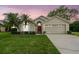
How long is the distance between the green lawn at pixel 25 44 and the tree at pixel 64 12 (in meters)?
0.77

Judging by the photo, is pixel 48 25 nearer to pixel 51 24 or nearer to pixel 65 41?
pixel 51 24

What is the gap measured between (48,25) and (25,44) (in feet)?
2.96

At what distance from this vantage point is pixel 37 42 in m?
8.09

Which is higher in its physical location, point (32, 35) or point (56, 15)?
point (56, 15)

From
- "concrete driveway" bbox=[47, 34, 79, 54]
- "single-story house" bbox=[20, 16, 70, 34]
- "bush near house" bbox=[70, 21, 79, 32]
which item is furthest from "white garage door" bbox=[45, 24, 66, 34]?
"bush near house" bbox=[70, 21, 79, 32]

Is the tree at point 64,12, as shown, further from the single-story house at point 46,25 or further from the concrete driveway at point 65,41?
the concrete driveway at point 65,41

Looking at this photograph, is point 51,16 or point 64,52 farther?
point 51,16

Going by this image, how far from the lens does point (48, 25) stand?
8172 millimetres

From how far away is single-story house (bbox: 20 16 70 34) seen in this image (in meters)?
8.12

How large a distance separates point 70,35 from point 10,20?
1834 millimetres

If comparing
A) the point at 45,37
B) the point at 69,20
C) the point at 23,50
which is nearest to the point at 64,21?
the point at 69,20

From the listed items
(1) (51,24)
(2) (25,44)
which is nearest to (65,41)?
(1) (51,24)

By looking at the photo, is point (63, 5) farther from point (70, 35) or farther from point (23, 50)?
point (23, 50)

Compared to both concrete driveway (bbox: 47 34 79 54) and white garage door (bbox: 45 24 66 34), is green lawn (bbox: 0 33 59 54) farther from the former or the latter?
white garage door (bbox: 45 24 66 34)
